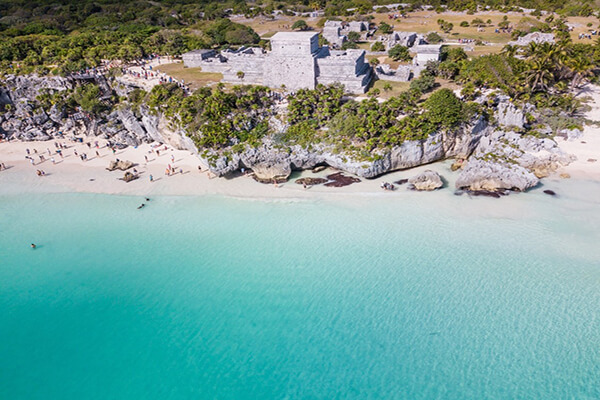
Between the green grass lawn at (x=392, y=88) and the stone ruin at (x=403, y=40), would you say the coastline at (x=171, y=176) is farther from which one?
the stone ruin at (x=403, y=40)

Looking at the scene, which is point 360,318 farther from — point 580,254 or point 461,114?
point 461,114

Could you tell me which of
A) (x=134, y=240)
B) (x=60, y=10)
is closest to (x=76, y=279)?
(x=134, y=240)

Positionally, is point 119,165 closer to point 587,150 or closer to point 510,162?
point 510,162

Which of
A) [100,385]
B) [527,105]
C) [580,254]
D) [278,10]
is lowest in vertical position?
[100,385]

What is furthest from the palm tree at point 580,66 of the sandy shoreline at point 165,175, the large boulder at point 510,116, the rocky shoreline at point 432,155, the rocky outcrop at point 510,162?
the rocky outcrop at point 510,162

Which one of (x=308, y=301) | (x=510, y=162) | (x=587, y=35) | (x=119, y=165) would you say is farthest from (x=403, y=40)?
(x=308, y=301)

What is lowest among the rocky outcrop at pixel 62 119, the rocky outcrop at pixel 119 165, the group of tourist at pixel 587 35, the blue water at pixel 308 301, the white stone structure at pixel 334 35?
the blue water at pixel 308 301

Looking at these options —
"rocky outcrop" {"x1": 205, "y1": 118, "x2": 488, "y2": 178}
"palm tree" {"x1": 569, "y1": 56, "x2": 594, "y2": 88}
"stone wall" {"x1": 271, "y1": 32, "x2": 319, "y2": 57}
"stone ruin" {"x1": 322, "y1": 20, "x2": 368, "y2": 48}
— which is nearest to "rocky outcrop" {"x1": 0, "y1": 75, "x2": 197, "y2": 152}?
"rocky outcrop" {"x1": 205, "y1": 118, "x2": 488, "y2": 178}
